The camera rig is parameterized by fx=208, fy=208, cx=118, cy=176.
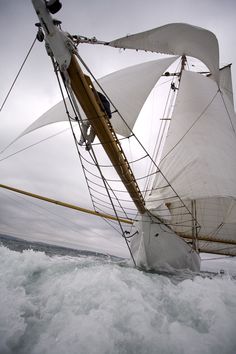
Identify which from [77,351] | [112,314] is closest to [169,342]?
[112,314]

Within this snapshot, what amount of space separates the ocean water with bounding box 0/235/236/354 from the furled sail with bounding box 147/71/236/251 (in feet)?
8.07

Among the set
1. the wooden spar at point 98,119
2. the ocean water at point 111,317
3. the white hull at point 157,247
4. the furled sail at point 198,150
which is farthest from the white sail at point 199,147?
the ocean water at point 111,317

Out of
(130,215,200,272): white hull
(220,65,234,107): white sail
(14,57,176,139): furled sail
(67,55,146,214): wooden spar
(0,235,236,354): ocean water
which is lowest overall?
(0,235,236,354): ocean water

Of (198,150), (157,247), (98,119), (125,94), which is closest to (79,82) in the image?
(98,119)

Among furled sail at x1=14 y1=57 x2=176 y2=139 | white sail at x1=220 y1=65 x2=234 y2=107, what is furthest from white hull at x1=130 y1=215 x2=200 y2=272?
white sail at x1=220 y1=65 x2=234 y2=107

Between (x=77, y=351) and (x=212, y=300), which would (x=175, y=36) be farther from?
(x=77, y=351)

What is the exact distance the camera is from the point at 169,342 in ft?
6.83

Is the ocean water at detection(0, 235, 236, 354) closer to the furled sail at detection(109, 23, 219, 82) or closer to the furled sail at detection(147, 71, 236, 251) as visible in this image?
the furled sail at detection(147, 71, 236, 251)

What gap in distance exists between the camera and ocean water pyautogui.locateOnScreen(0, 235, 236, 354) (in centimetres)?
196

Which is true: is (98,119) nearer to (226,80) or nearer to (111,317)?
(111,317)

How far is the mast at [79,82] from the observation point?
2.55m

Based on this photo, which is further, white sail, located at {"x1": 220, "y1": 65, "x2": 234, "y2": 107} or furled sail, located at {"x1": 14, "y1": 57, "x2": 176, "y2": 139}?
white sail, located at {"x1": 220, "y1": 65, "x2": 234, "y2": 107}

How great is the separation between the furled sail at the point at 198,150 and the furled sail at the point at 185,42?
174 cm

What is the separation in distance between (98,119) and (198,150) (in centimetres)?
363
